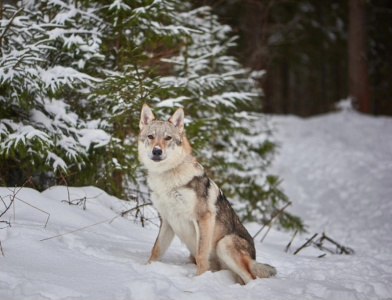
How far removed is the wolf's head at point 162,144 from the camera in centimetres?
478

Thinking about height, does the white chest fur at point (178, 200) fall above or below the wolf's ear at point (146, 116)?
below

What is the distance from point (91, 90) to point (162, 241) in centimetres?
309

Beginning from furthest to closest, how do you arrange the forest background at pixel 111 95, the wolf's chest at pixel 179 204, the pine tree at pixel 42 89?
the forest background at pixel 111 95 < the pine tree at pixel 42 89 < the wolf's chest at pixel 179 204

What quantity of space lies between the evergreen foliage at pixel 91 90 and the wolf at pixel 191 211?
1.42 meters

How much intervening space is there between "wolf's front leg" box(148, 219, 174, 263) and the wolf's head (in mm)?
697

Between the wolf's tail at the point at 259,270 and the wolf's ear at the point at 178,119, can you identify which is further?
the wolf's ear at the point at 178,119

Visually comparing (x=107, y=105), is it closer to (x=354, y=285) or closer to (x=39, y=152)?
(x=39, y=152)

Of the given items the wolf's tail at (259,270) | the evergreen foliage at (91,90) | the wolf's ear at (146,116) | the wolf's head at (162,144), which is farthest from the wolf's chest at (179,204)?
the evergreen foliage at (91,90)

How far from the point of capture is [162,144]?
4812mm

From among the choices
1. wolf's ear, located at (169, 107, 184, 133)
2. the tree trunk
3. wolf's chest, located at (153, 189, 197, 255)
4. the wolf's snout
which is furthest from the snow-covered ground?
the tree trunk

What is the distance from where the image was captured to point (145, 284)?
366 centimetres

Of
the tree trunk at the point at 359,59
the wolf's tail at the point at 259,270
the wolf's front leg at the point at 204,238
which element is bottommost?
the wolf's tail at the point at 259,270

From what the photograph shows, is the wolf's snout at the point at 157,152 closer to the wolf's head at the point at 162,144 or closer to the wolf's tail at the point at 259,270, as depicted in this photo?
the wolf's head at the point at 162,144

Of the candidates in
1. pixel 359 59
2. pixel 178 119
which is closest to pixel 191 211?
pixel 178 119
